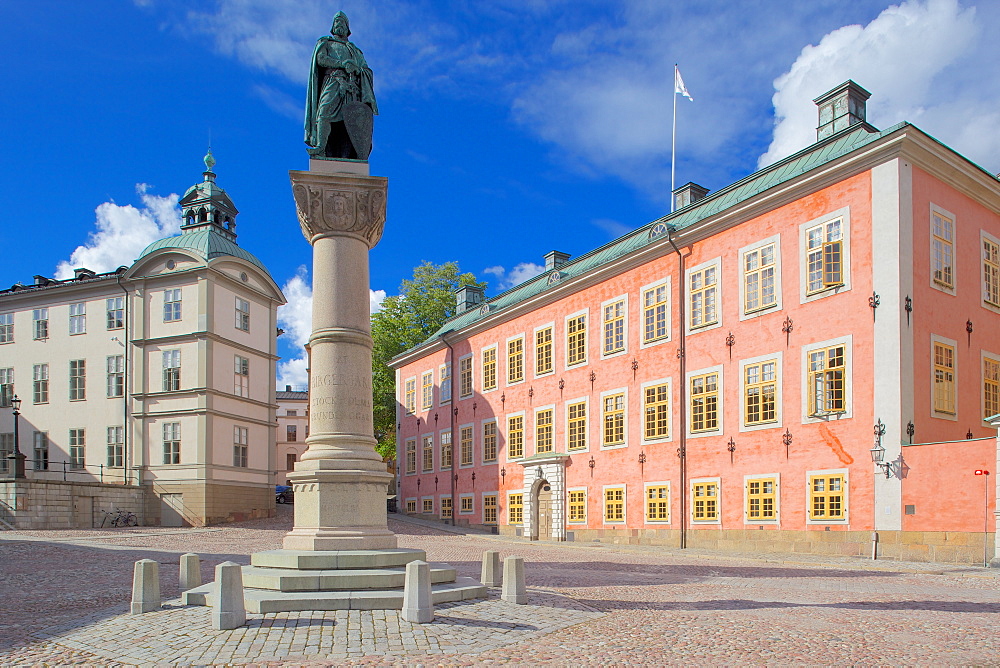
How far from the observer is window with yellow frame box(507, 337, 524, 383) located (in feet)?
124

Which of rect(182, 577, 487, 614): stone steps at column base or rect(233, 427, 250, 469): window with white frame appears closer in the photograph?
rect(182, 577, 487, 614): stone steps at column base

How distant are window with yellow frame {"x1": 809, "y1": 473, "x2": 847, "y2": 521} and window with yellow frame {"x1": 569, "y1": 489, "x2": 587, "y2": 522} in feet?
35.9

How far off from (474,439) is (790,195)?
2113cm

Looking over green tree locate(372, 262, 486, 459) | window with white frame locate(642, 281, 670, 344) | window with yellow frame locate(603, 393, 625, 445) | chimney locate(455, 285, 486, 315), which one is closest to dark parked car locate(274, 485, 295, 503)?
green tree locate(372, 262, 486, 459)

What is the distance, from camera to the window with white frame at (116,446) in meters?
38.0

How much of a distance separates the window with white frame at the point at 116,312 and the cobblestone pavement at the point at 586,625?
23.6 meters

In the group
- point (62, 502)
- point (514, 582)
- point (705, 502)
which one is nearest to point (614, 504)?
point (705, 502)

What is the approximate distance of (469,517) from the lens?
134 ft

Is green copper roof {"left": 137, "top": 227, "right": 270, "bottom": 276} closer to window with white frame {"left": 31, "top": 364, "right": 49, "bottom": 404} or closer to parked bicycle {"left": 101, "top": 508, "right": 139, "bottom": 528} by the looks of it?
window with white frame {"left": 31, "top": 364, "right": 49, "bottom": 404}

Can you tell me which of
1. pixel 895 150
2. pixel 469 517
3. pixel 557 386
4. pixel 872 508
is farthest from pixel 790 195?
pixel 469 517

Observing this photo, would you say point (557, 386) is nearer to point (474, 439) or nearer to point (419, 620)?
→ point (474, 439)

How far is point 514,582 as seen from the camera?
11.0 meters

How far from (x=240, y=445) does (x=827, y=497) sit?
27.0 m

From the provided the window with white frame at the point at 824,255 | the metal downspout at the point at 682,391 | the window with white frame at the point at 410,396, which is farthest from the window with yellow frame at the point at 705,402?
the window with white frame at the point at 410,396
